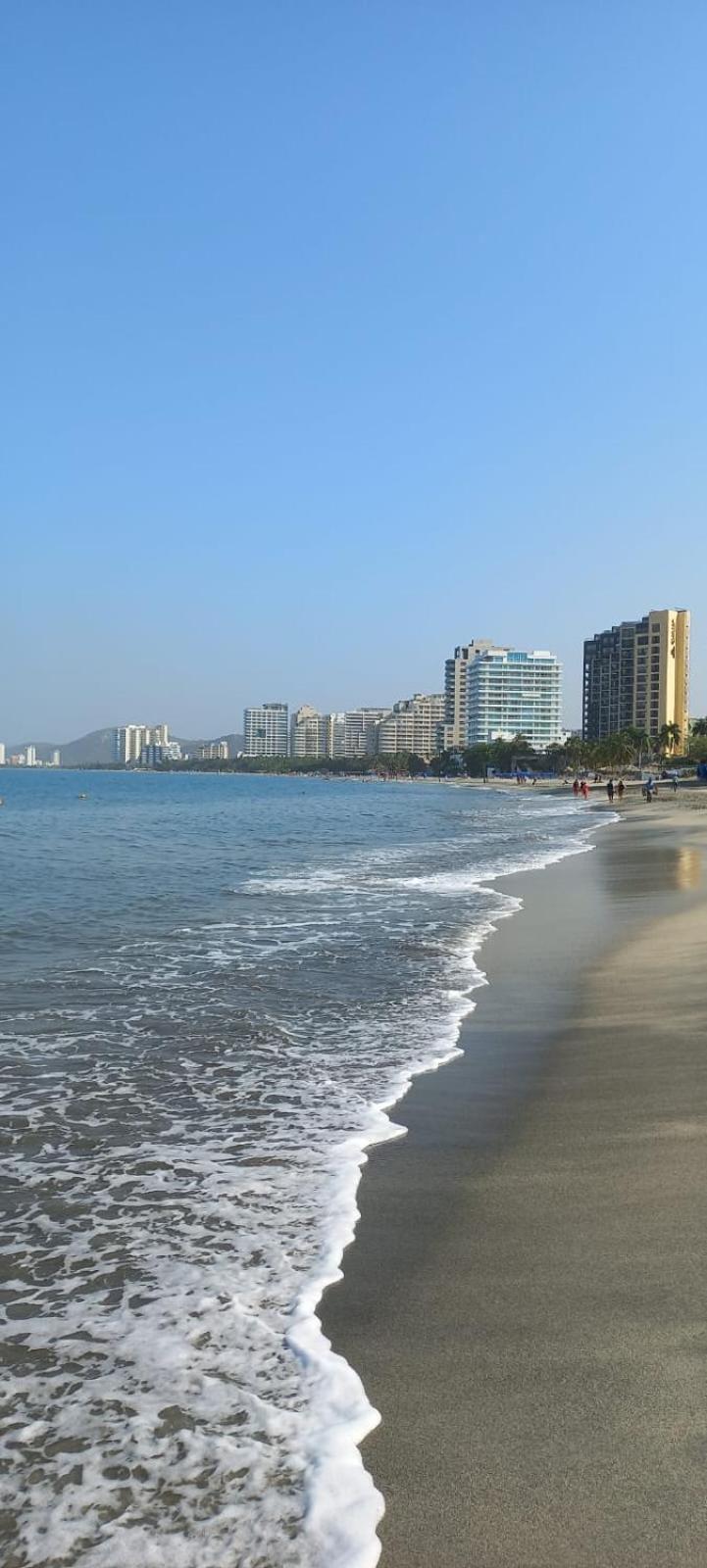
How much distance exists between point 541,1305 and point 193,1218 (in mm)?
1961

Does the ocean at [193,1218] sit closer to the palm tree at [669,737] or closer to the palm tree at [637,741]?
the palm tree at [669,737]

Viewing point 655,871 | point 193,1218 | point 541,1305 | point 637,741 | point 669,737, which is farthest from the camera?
point 637,741

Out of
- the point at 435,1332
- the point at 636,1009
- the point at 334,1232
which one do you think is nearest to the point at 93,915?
the point at 636,1009

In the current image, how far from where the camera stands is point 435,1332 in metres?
4.03

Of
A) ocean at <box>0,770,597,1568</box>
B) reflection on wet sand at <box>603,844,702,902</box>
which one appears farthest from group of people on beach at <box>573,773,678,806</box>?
ocean at <box>0,770,597,1568</box>

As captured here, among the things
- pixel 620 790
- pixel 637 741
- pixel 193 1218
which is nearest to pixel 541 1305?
pixel 193 1218

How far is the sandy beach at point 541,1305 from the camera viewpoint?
118 inches

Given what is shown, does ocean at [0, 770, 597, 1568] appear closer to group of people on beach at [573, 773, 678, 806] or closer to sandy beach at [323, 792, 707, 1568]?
sandy beach at [323, 792, 707, 1568]

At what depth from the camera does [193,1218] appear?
5.29 m

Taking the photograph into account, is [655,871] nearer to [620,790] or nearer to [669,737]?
[620,790]

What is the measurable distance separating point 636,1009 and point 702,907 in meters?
7.29

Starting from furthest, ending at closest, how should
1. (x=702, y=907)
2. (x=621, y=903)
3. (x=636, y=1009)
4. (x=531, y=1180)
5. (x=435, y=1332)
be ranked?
(x=621, y=903) < (x=702, y=907) < (x=636, y=1009) < (x=531, y=1180) < (x=435, y=1332)

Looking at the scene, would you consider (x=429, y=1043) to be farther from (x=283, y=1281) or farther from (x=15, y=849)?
(x=15, y=849)

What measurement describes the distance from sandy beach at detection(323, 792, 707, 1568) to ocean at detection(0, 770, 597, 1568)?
0.20m
